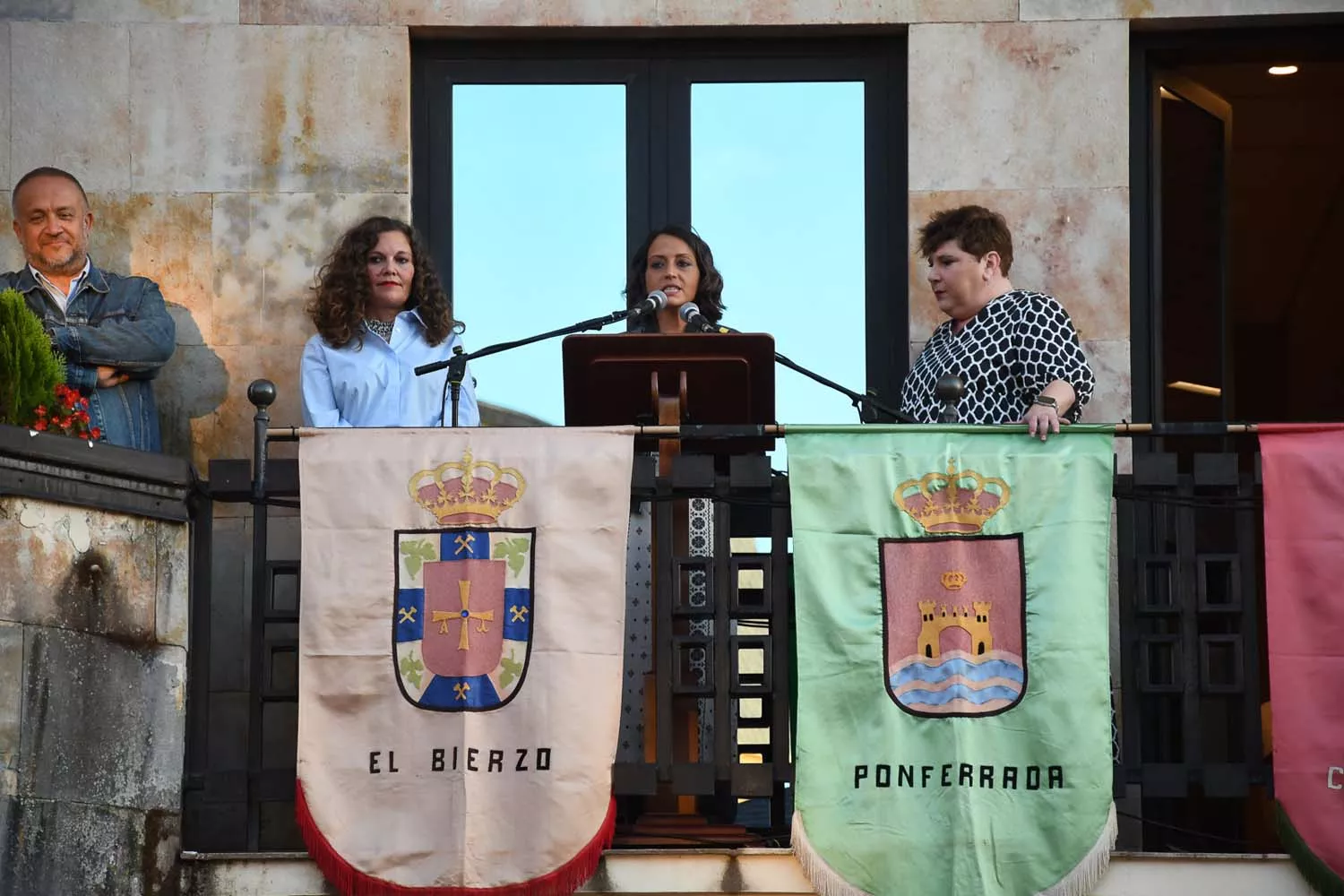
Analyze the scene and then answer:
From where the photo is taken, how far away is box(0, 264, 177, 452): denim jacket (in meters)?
9.16

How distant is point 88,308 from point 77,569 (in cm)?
162

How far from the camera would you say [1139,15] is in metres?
10.3

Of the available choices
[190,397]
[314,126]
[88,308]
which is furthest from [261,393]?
[314,126]

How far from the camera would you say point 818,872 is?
7984 millimetres

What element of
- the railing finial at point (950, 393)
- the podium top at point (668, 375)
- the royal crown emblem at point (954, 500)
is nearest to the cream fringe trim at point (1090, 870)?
the royal crown emblem at point (954, 500)

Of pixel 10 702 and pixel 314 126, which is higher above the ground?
pixel 314 126

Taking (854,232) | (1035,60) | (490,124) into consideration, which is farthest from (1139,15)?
(490,124)

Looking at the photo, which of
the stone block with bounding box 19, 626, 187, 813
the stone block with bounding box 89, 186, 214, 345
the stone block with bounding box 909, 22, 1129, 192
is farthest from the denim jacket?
the stone block with bounding box 909, 22, 1129, 192

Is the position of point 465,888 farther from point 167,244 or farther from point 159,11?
point 159,11

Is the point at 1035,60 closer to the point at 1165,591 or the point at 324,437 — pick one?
the point at 1165,591

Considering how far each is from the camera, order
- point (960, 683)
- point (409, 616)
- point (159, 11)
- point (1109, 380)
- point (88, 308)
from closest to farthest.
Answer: point (960, 683) → point (409, 616) → point (88, 308) → point (1109, 380) → point (159, 11)

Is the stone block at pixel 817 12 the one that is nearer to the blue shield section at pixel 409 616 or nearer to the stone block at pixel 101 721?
the blue shield section at pixel 409 616

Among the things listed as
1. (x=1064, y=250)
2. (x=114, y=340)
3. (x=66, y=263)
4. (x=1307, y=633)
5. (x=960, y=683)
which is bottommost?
(x=960, y=683)

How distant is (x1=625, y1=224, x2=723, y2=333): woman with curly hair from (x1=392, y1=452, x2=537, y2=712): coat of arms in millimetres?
1081
